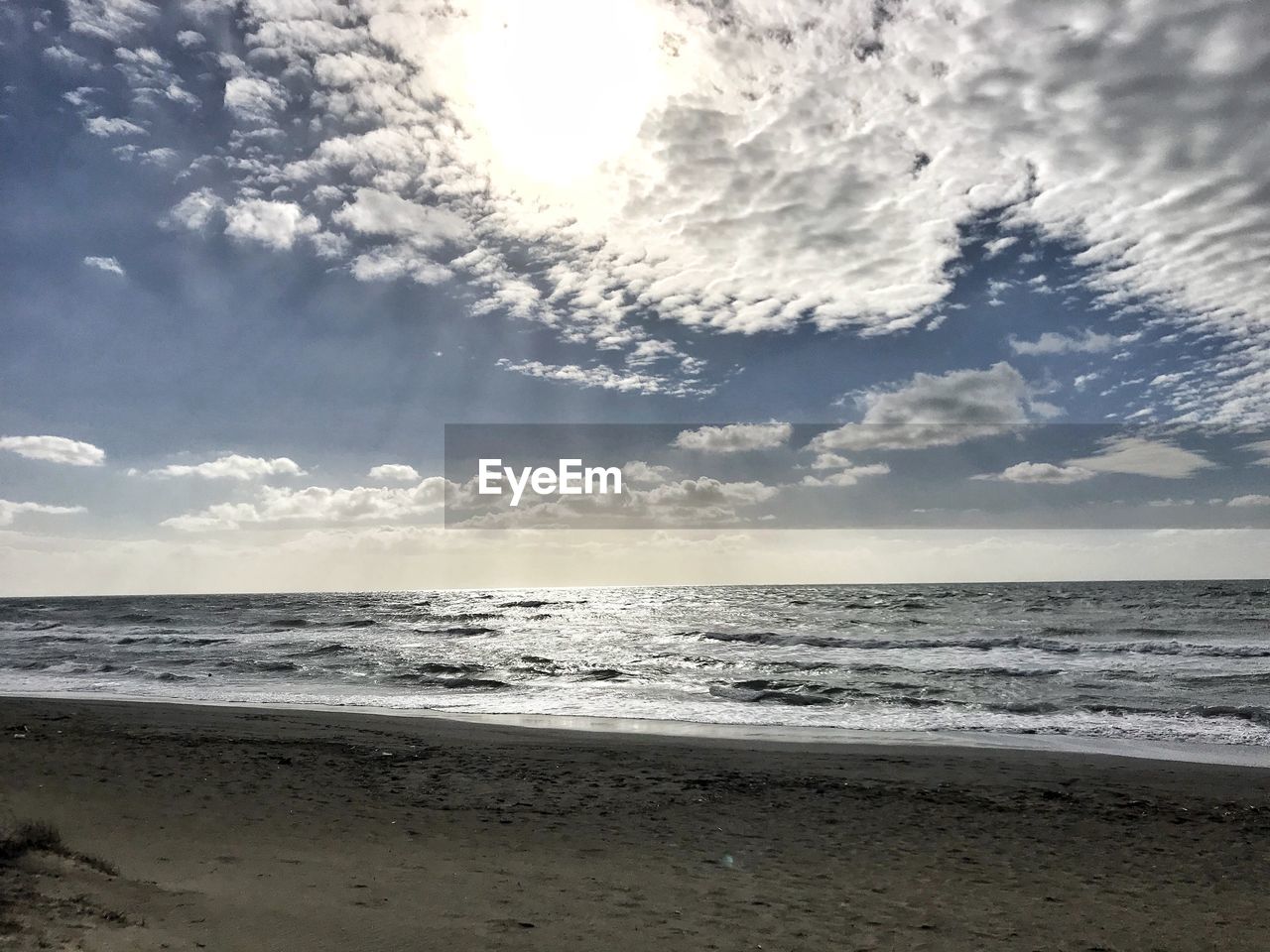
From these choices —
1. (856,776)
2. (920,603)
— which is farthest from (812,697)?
(920,603)

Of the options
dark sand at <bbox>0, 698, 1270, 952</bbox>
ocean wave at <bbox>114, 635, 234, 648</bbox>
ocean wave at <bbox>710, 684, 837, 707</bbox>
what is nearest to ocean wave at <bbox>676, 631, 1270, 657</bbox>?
ocean wave at <bbox>710, 684, 837, 707</bbox>

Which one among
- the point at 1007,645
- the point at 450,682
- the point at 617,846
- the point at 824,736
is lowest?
the point at 1007,645

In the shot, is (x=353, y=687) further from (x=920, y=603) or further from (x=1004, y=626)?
(x=920, y=603)

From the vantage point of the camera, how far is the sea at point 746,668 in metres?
20.2

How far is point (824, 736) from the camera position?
1661cm

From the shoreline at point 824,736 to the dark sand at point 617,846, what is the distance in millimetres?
877

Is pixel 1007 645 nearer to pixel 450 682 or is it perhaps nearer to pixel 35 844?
pixel 450 682

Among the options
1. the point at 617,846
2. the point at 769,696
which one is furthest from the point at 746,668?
the point at 617,846

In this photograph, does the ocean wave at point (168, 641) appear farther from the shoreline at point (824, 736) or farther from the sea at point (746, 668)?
the shoreline at point (824, 736)

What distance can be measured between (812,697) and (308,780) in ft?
50.8

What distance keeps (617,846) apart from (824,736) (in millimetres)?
9224

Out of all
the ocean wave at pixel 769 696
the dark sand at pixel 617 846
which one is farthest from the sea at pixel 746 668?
the dark sand at pixel 617 846

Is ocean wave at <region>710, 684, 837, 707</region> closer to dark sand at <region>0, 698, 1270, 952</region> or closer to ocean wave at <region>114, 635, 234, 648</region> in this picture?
dark sand at <region>0, 698, 1270, 952</region>

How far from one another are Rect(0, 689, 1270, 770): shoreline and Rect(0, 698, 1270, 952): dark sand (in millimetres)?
877
